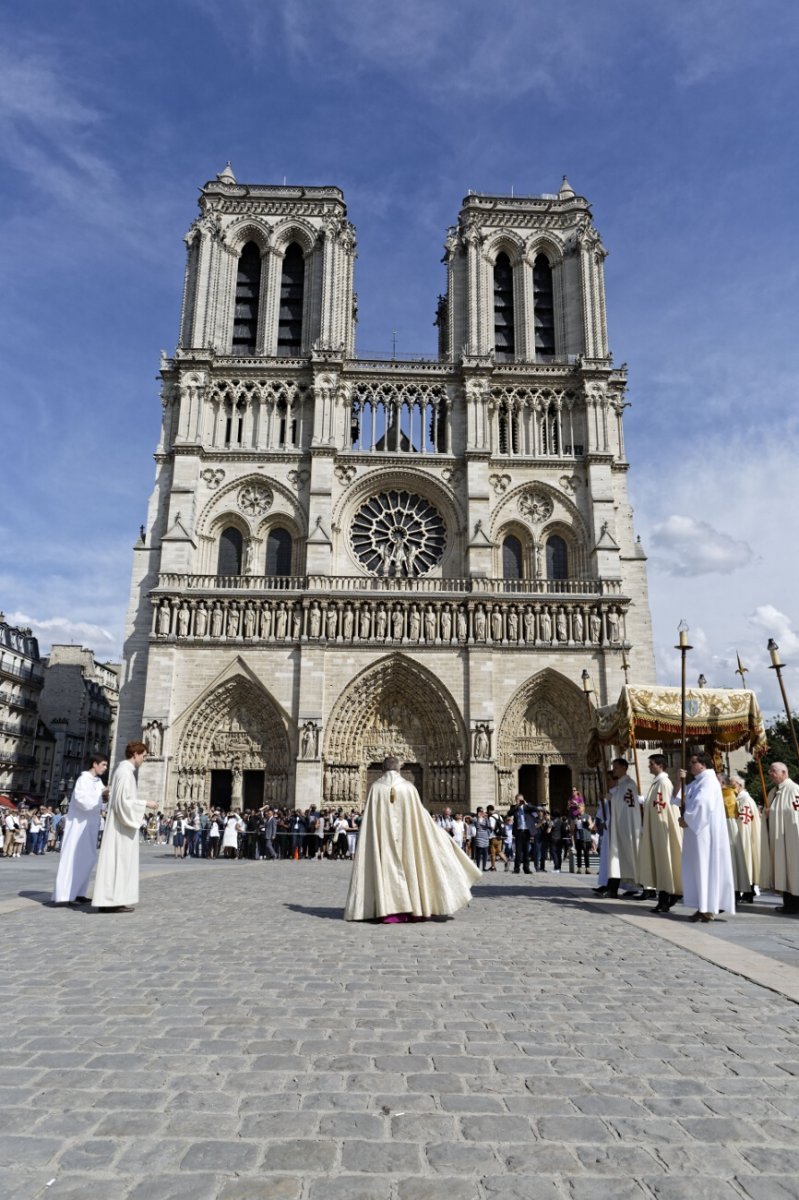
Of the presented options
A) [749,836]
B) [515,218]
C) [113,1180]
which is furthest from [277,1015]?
[515,218]

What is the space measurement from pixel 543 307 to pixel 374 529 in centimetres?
1164

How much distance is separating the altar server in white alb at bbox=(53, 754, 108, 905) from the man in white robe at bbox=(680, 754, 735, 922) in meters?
5.95

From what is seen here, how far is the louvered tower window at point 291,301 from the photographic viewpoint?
1228 inches

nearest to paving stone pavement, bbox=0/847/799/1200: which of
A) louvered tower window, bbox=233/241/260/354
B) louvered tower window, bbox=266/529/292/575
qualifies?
louvered tower window, bbox=266/529/292/575

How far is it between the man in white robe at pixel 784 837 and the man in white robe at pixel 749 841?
2.51 feet

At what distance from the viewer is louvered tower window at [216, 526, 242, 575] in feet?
92.8

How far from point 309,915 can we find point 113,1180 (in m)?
5.93

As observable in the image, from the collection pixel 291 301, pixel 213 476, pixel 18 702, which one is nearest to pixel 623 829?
pixel 213 476

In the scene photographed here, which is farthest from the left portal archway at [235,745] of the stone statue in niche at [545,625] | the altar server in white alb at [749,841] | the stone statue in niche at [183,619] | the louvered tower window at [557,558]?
the altar server in white alb at [749,841]

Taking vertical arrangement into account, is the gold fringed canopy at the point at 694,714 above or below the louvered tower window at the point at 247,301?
below

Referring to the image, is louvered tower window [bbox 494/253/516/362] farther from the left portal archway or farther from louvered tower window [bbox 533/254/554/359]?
the left portal archway

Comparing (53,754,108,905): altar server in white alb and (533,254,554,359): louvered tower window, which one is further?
(533,254,554,359): louvered tower window

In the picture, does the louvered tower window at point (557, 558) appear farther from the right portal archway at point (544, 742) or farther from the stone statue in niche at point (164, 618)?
the stone statue in niche at point (164, 618)

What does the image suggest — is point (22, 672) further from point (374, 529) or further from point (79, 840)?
point (79, 840)
